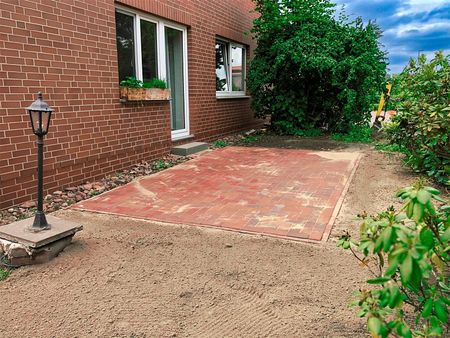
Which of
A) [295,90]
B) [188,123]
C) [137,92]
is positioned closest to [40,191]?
[137,92]

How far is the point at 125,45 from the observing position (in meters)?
6.32

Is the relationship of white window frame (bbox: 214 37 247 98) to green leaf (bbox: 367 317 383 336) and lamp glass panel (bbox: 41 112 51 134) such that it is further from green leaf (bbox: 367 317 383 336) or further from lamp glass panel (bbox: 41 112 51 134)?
green leaf (bbox: 367 317 383 336)

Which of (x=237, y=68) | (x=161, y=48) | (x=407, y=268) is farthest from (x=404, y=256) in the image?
(x=237, y=68)

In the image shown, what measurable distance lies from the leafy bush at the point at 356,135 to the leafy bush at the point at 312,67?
0.19 meters

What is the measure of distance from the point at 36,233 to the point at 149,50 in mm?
4724

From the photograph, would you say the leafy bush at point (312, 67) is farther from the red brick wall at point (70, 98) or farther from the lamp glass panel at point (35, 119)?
the lamp glass panel at point (35, 119)

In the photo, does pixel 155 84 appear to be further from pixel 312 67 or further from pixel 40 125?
pixel 312 67

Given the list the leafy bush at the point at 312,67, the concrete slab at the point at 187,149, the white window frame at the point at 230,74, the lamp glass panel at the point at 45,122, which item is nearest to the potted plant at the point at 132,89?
the concrete slab at the point at 187,149

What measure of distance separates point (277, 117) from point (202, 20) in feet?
11.6

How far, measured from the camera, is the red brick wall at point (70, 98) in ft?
14.0

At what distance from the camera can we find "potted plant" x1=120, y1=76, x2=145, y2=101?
19.7 feet

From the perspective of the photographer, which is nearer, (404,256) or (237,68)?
(404,256)

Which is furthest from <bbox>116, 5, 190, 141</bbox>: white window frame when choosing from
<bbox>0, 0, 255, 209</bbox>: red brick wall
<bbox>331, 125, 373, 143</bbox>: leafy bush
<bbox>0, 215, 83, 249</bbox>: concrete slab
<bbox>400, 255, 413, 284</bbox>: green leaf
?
<bbox>400, 255, 413, 284</bbox>: green leaf

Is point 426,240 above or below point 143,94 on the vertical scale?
below
